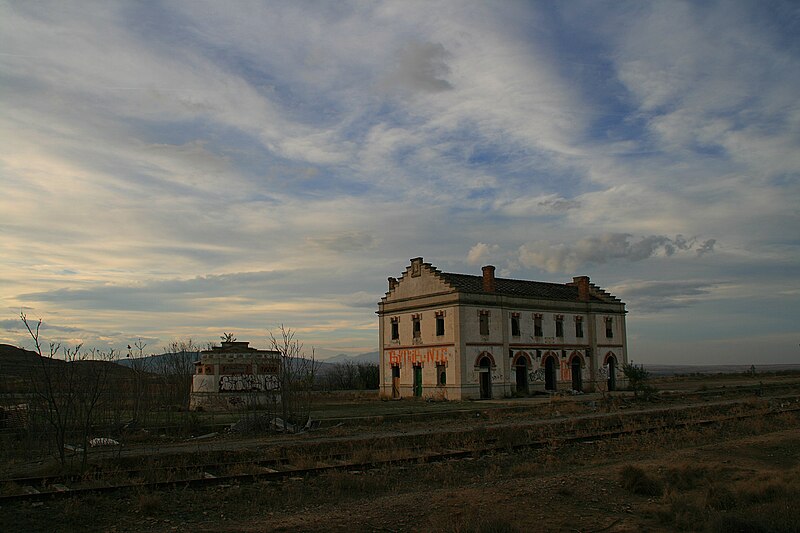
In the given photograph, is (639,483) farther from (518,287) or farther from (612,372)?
(612,372)

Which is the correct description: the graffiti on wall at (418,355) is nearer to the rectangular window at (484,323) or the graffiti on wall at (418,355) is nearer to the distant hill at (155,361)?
the rectangular window at (484,323)

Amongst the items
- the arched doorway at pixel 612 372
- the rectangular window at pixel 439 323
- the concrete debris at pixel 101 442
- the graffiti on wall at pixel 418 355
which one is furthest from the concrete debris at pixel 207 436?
the arched doorway at pixel 612 372

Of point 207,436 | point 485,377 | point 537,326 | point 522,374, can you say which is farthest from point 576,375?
point 207,436

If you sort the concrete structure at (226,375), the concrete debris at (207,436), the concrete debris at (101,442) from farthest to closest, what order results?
the concrete structure at (226,375)
the concrete debris at (207,436)
the concrete debris at (101,442)

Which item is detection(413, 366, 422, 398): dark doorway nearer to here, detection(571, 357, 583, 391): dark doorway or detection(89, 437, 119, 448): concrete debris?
detection(571, 357, 583, 391): dark doorway

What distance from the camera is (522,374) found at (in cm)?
4234

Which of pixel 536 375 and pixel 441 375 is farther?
pixel 536 375

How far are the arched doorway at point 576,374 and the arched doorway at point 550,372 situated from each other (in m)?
2.12

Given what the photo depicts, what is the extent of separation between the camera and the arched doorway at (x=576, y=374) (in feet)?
150

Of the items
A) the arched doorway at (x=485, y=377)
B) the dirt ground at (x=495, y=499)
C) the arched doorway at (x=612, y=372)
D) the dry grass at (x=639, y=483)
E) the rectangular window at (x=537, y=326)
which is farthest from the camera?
the arched doorway at (x=612, y=372)

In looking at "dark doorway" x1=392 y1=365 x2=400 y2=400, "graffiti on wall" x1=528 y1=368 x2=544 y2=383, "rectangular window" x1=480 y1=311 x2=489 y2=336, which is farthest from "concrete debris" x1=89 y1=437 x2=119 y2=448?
"graffiti on wall" x1=528 y1=368 x2=544 y2=383

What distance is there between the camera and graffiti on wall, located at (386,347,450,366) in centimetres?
3997

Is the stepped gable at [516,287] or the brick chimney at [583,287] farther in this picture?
the brick chimney at [583,287]

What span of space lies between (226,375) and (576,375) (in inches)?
989
